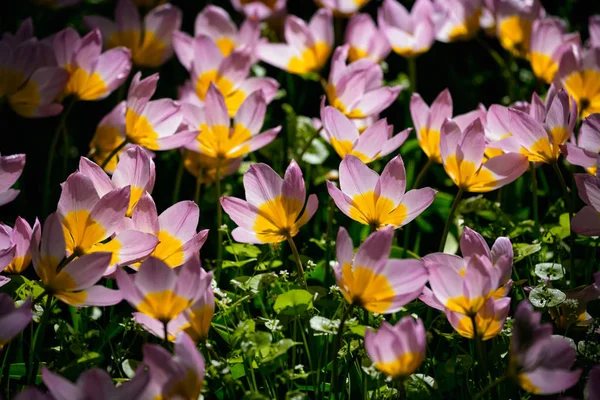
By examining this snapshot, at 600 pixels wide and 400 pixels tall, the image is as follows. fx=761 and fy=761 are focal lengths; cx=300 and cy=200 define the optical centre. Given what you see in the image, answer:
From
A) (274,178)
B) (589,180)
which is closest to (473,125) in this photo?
(589,180)

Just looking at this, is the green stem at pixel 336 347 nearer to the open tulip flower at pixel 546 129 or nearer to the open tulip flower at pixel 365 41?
the open tulip flower at pixel 546 129

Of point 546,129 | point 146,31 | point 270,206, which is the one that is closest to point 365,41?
point 146,31


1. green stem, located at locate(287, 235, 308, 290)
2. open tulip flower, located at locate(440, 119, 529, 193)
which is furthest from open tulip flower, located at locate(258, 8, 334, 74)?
green stem, located at locate(287, 235, 308, 290)

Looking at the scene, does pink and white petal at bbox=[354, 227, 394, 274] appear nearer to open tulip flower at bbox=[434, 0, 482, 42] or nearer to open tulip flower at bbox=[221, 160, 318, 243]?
open tulip flower at bbox=[221, 160, 318, 243]

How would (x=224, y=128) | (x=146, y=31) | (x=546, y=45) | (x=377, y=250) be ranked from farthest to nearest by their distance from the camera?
(x=146, y=31)
(x=546, y=45)
(x=224, y=128)
(x=377, y=250)

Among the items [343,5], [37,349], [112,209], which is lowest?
[37,349]

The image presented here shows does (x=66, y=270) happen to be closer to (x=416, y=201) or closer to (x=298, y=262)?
(x=298, y=262)

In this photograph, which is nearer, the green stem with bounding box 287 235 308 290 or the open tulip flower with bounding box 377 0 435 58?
the green stem with bounding box 287 235 308 290

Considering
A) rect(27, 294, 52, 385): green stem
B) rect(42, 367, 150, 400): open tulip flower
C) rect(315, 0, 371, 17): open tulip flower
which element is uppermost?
rect(42, 367, 150, 400): open tulip flower
